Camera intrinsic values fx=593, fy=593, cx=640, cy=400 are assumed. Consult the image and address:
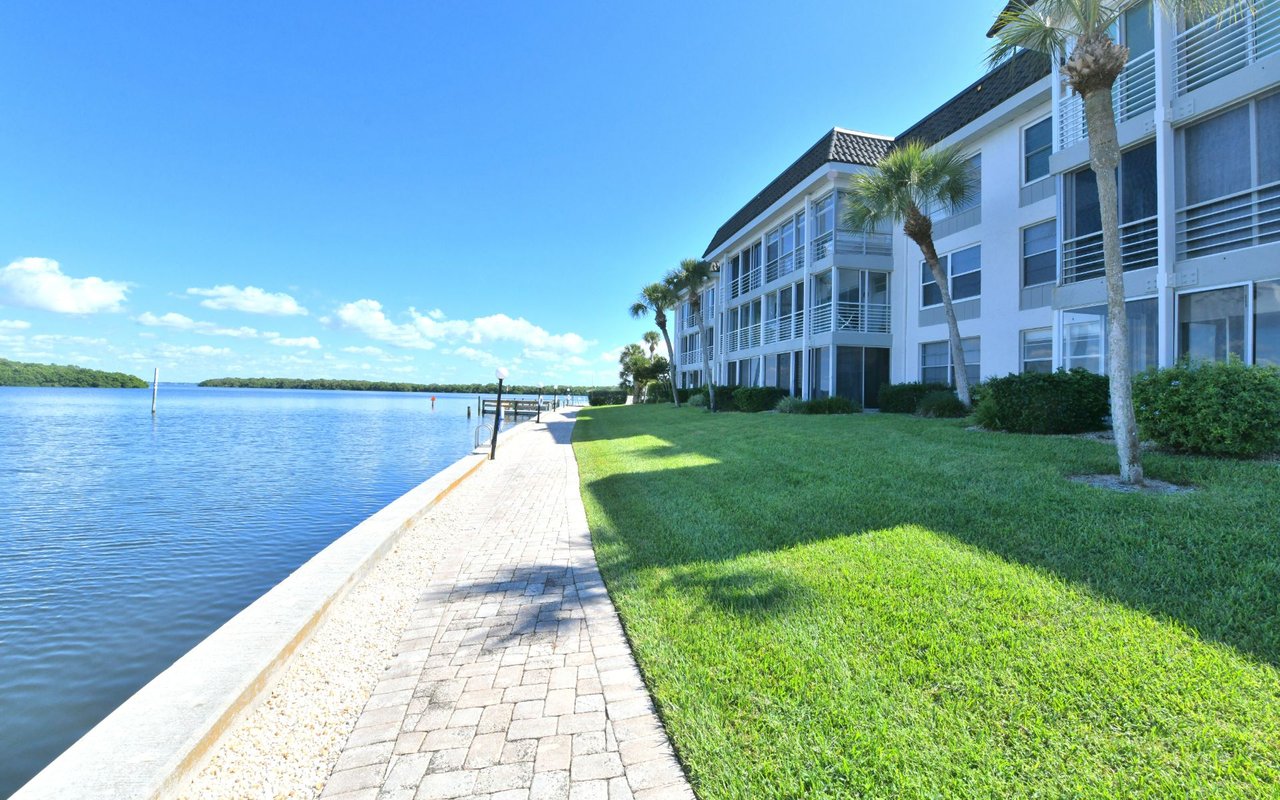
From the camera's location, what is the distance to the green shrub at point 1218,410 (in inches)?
255

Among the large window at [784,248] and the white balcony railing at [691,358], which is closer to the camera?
the large window at [784,248]

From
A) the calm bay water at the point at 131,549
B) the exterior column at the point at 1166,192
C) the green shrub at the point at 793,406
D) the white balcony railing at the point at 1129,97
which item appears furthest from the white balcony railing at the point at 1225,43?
the calm bay water at the point at 131,549

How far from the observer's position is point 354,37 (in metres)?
14.7

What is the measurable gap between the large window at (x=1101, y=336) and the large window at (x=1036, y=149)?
13.7 feet

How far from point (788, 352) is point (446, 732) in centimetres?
2186

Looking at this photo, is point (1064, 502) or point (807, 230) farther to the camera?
point (807, 230)

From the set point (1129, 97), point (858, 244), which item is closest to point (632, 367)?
point (858, 244)

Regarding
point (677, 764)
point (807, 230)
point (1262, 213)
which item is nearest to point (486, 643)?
point (677, 764)

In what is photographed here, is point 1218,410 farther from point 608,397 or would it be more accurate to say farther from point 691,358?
point 608,397

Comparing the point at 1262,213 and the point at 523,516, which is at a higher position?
the point at 1262,213

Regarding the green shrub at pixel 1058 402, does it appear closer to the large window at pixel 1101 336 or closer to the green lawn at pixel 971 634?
the large window at pixel 1101 336

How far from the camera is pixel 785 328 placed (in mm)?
23219

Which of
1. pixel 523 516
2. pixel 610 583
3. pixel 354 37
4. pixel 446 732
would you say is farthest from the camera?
pixel 354 37

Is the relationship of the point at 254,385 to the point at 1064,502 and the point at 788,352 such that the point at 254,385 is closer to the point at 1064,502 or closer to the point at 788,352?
the point at 788,352
